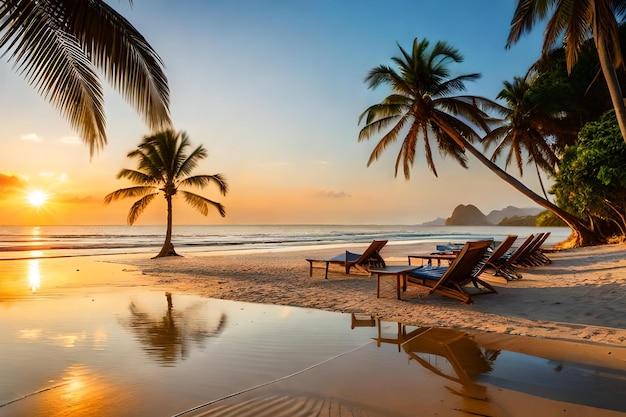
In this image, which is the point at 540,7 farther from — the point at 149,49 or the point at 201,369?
the point at 201,369

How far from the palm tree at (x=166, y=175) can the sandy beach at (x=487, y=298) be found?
812 centimetres

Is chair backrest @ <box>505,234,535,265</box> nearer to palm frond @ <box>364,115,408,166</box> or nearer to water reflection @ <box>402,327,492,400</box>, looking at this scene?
water reflection @ <box>402,327,492,400</box>

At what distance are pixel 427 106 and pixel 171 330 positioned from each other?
14909 millimetres

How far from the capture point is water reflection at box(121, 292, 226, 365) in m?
4.06

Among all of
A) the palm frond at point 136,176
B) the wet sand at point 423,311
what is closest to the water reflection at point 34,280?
the wet sand at point 423,311

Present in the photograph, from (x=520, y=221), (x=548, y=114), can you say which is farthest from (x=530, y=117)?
(x=520, y=221)

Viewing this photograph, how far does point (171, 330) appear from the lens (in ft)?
16.4

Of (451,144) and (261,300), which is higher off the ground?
(451,144)

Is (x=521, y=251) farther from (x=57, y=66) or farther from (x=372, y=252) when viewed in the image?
(x=57, y=66)

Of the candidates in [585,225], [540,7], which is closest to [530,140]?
[585,225]

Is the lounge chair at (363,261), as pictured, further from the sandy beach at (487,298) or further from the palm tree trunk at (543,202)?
the palm tree trunk at (543,202)

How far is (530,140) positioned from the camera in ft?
68.6

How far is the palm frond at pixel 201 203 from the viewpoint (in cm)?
1884

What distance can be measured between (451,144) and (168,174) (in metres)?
13.5
